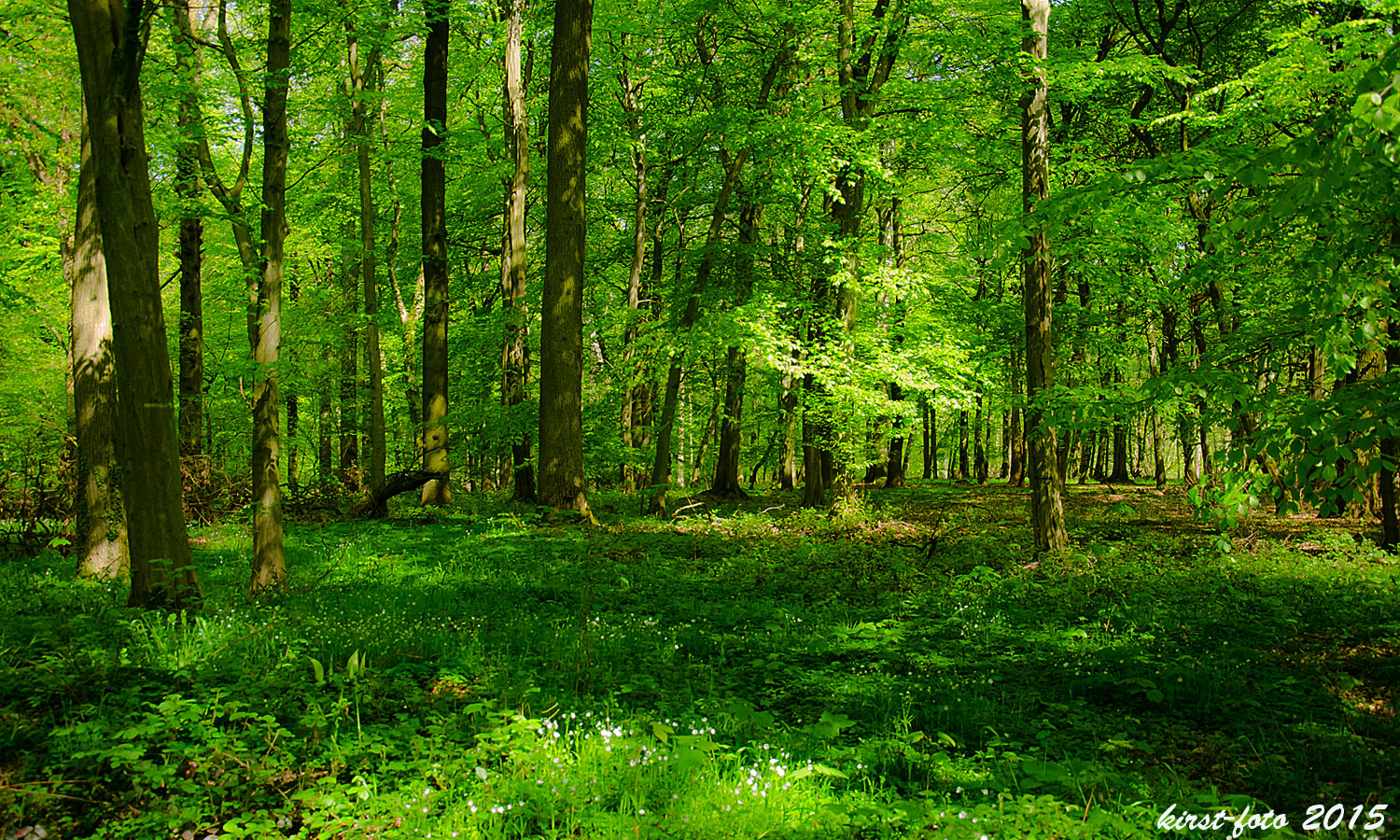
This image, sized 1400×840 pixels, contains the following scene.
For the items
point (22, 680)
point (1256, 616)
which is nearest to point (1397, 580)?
point (1256, 616)

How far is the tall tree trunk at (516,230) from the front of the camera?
15.1m

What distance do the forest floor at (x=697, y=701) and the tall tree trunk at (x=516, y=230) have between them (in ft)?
22.2

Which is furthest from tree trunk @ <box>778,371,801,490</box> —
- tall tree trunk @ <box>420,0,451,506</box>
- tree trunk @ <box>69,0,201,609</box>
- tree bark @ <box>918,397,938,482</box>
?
tree bark @ <box>918,397,938,482</box>

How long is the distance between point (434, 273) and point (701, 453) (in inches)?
417

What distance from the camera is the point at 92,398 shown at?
786 cm

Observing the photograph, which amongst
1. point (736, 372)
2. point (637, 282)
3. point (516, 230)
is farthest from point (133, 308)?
point (736, 372)

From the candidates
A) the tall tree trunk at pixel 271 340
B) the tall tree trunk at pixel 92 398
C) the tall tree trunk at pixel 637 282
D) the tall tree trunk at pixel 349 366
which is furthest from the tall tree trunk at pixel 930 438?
the tall tree trunk at pixel 92 398

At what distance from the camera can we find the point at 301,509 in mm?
15711

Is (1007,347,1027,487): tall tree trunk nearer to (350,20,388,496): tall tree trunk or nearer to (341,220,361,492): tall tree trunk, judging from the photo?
(350,20,388,496): tall tree trunk

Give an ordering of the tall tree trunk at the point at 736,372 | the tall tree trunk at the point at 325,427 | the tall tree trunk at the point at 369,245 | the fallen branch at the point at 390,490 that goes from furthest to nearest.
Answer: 1. the tall tree trunk at the point at 325,427
2. the tall tree trunk at the point at 736,372
3. the tall tree trunk at the point at 369,245
4. the fallen branch at the point at 390,490

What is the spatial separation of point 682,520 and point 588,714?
32.6 ft

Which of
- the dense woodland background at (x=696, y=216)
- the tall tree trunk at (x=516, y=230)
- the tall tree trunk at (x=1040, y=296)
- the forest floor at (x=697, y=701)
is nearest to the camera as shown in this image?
the forest floor at (x=697, y=701)

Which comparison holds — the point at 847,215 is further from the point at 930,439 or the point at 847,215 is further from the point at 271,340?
the point at 930,439

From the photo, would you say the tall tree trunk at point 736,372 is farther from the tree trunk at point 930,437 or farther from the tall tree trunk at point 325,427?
the tree trunk at point 930,437
